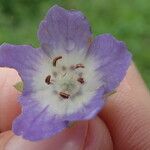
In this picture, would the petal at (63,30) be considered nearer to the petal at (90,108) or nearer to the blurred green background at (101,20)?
the petal at (90,108)

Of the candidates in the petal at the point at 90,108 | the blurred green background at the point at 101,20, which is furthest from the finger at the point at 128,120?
the blurred green background at the point at 101,20

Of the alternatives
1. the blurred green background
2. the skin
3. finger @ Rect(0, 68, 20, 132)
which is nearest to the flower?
the skin

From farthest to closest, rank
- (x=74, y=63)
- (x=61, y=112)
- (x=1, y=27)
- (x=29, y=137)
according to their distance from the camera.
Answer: (x=1, y=27), (x=74, y=63), (x=61, y=112), (x=29, y=137)

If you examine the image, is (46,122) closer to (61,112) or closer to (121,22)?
(61,112)

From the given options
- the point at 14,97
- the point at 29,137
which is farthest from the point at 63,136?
the point at 14,97

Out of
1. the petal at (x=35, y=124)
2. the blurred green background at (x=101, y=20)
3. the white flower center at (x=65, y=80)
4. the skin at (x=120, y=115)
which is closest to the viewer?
the petal at (x=35, y=124)

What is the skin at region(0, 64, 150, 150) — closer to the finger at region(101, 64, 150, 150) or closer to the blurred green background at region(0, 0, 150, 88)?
the finger at region(101, 64, 150, 150)

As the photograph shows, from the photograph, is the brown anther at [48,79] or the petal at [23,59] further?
the brown anther at [48,79]
